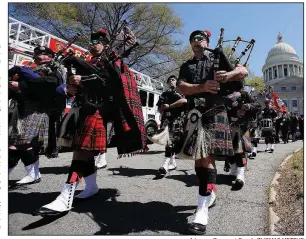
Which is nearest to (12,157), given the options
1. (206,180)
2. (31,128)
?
(31,128)

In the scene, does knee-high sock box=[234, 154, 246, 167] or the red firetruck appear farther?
the red firetruck

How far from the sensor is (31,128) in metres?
2.89

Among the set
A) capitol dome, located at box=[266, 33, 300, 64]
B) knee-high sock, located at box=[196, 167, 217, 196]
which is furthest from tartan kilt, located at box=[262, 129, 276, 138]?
capitol dome, located at box=[266, 33, 300, 64]

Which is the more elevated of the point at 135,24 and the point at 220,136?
the point at 135,24

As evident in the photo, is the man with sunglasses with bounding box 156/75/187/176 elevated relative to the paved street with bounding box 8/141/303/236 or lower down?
elevated

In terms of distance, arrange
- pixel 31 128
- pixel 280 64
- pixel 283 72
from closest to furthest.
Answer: pixel 31 128 → pixel 283 72 → pixel 280 64

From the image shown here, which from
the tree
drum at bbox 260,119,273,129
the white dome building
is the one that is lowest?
drum at bbox 260,119,273,129

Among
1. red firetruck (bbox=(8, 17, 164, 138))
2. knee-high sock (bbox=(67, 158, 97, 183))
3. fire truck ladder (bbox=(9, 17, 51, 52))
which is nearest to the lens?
knee-high sock (bbox=(67, 158, 97, 183))

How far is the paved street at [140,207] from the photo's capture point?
2160 millimetres

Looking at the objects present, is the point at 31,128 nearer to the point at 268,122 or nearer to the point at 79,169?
the point at 79,169

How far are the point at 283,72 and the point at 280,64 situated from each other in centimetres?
277

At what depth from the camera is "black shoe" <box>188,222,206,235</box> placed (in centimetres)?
207

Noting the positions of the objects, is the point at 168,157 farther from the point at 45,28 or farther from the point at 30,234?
the point at 45,28

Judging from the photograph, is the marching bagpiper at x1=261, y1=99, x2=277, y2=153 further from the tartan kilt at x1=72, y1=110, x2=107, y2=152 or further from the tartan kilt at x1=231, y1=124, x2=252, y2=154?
the tartan kilt at x1=72, y1=110, x2=107, y2=152
